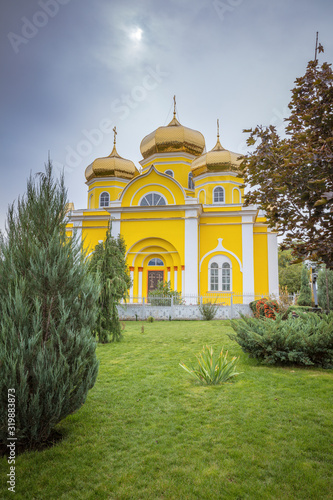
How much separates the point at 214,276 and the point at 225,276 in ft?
2.08

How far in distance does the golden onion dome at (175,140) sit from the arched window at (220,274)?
7.94 meters

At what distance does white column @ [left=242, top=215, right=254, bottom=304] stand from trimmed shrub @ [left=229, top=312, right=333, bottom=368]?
12492 millimetres

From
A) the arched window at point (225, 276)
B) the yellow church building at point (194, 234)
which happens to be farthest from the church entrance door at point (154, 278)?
the arched window at point (225, 276)

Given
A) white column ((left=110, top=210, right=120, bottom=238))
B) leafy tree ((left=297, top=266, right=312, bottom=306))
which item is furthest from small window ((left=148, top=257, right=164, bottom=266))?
leafy tree ((left=297, top=266, right=312, bottom=306))

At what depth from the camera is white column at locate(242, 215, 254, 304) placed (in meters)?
19.0

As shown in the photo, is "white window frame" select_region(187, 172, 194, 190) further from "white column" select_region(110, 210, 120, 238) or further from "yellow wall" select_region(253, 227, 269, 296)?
"white column" select_region(110, 210, 120, 238)

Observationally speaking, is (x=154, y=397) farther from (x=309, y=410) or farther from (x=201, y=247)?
(x=201, y=247)

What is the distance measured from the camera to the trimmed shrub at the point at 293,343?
6.05 metres

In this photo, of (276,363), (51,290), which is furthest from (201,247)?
(51,290)

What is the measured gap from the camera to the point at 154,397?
4789 mm

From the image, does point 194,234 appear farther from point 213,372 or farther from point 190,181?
point 213,372

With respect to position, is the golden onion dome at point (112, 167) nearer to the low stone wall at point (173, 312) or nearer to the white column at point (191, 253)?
the white column at point (191, 253)

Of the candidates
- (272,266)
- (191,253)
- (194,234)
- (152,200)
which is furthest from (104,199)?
(272,266)

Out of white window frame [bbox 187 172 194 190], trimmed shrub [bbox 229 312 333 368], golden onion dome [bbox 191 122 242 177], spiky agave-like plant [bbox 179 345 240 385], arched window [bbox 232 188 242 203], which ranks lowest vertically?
spiky agave-like plant [bbox 179 345 240 385]
